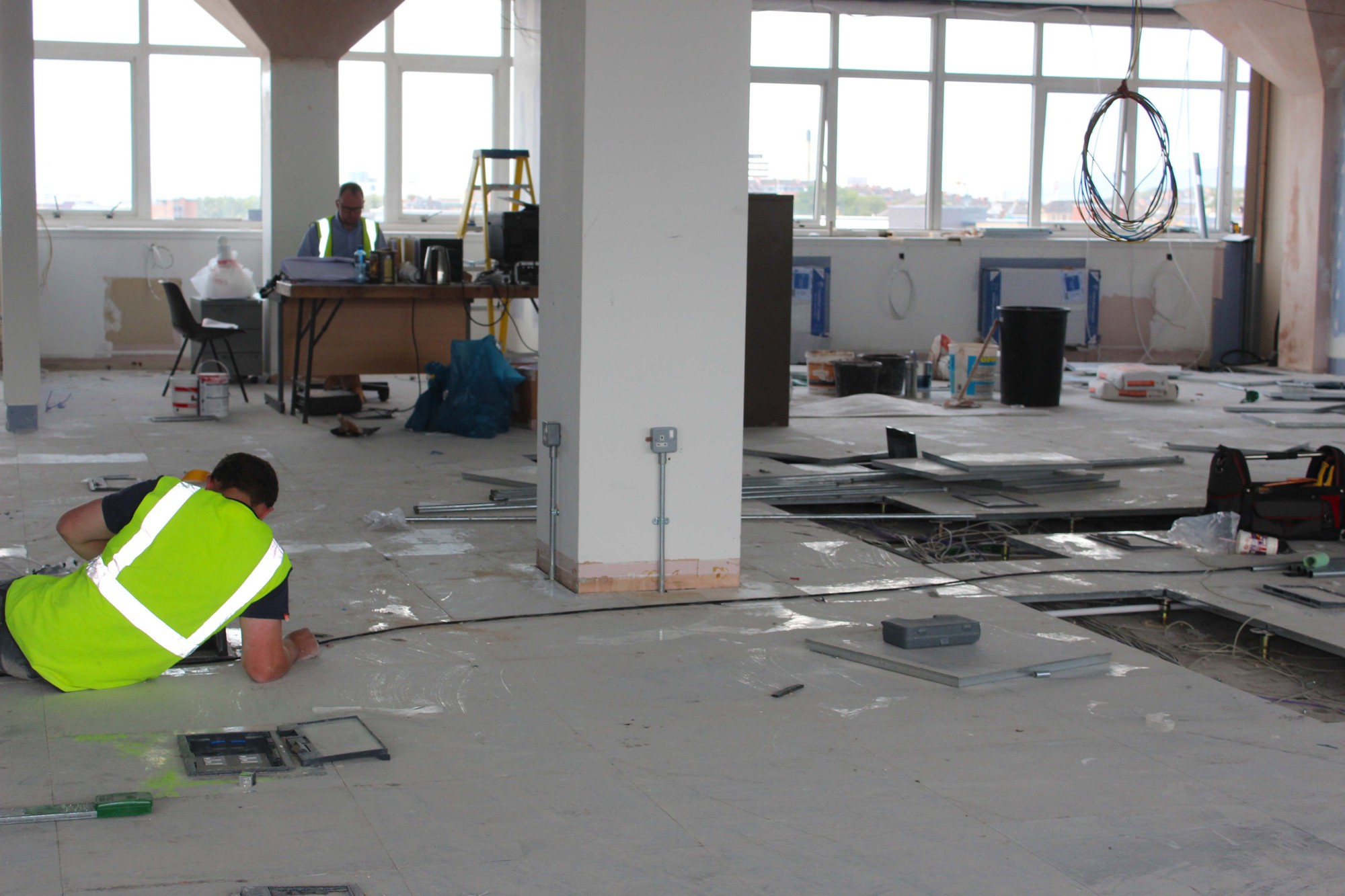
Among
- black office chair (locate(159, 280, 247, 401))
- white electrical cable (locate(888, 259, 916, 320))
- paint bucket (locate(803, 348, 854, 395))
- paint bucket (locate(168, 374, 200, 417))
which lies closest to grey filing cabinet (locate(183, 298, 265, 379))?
black office chair (locate(159, 280, 247, 401))

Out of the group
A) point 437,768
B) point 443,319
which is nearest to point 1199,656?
point 437,768

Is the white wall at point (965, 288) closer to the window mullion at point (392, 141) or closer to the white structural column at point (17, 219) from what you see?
the window mullion at point (392, 141)

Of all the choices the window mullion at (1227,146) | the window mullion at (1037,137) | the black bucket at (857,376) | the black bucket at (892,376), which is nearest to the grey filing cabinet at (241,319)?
the black bucket at (857,376)

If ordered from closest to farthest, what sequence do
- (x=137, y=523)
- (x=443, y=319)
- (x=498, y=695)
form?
(x=137, y=523)
(x=498, y=695)
(x=443, y=319)

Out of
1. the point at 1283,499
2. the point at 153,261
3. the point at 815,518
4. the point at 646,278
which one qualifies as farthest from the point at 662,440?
the point at 153,261

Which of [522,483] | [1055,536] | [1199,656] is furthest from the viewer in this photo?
[522,483]

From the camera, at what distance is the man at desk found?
30.4ft

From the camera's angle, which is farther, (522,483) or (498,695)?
(522,483)

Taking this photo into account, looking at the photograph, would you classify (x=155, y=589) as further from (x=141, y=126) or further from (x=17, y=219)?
(x=141, y=126)

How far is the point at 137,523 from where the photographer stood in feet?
10.4

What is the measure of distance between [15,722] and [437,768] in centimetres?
107

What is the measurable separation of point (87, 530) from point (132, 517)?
0.25 meters

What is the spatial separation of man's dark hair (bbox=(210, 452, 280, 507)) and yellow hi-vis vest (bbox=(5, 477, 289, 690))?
5 cm

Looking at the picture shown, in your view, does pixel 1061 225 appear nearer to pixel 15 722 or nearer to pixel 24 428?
pixel 24 428
